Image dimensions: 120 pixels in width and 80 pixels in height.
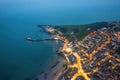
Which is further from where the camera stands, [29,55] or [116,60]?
[29,55]

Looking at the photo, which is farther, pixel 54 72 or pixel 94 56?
pixel 94 56

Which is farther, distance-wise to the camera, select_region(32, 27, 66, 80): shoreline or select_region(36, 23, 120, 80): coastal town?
select_region(32, 27, 66, 80): shoreline

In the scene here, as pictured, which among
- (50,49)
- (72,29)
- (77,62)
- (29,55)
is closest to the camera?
(77,62)

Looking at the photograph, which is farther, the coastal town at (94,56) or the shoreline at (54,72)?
the shoreline at (54,72)

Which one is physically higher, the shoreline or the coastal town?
the coastal town

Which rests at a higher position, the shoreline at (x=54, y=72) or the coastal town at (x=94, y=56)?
the coastal town at (x=94, y=56)

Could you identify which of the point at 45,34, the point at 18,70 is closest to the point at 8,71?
the point at 18,70

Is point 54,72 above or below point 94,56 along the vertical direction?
below

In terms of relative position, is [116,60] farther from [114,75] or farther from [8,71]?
[8,71]
